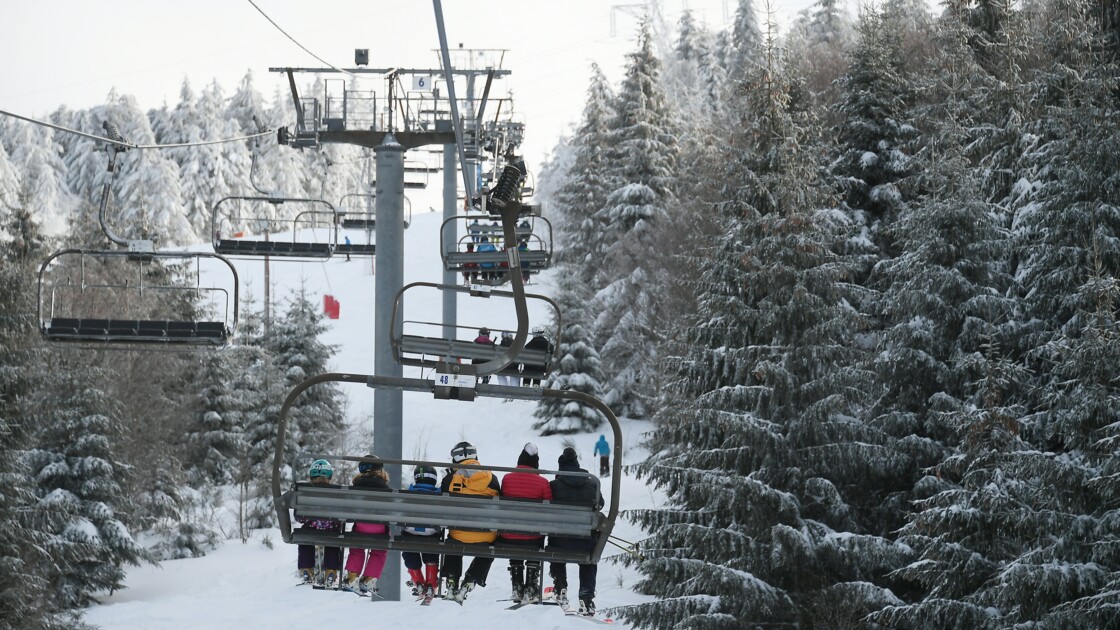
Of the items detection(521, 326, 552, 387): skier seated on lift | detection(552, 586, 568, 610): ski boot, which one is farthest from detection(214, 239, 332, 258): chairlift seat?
detection(552, 586, 568, 610): ski boot

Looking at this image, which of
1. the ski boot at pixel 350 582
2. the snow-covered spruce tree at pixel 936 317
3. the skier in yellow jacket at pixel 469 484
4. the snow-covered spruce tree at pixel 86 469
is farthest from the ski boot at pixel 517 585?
the snow-covered spruce tree at pixel 86 469

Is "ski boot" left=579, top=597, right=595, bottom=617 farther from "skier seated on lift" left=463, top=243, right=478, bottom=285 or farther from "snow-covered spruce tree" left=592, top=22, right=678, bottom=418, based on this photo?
"snow-covered spruce tree" left=592, top=22, right=678, bottom=418

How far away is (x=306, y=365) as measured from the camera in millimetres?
37344

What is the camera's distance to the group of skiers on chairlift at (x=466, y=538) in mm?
9391

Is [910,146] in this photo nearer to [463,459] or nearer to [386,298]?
[386,298]

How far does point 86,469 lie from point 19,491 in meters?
5.94

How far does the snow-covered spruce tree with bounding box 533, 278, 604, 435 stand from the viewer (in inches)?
1521

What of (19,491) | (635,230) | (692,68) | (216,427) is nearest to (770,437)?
(19,491)

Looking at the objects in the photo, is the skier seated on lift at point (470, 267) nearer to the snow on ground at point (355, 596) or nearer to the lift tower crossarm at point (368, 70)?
the lift tower crossarm at point (368, 70)

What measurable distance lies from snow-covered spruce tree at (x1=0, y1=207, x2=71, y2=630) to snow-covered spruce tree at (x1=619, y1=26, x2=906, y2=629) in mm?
10595

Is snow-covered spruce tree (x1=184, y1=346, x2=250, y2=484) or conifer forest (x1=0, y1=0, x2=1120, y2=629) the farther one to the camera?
snow-covered spruce tree (x1=184, y1=346, x2=250, y2=484)

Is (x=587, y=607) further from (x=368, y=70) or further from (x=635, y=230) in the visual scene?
(x=635, y=230)

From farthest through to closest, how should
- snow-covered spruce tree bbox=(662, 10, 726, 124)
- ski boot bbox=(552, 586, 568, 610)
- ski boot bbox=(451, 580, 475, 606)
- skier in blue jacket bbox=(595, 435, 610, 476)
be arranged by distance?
1. snow-covered spruce tree bbox=(662, 10, 726, 124)
2. skier in blue jacket bbox=(595, 435, 610, 476)
3. ski boot bbox=(451, 580, 475, 606)
4. ski boot bbox=(552, 586, 568, 610)

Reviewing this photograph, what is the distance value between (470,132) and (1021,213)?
959cm
